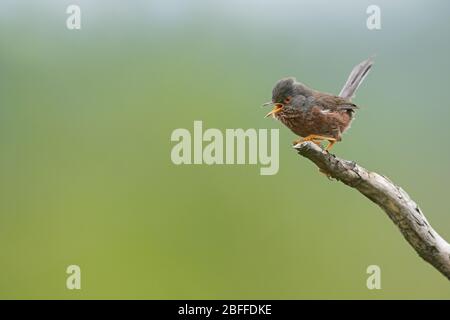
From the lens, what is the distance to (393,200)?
2924 mm

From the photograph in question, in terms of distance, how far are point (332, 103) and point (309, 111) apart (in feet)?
0.66

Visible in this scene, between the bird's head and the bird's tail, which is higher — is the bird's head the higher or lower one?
the lower one

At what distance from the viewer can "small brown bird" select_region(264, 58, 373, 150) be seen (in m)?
3.21

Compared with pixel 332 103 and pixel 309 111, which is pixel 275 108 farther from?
pixel 332 103

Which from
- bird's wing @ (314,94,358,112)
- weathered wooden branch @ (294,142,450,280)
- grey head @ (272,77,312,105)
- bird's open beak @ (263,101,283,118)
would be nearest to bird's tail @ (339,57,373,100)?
bird's wing @ (314,94,358,112)

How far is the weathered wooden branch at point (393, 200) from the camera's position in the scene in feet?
9.47

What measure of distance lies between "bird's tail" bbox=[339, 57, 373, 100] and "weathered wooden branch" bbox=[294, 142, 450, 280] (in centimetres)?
82

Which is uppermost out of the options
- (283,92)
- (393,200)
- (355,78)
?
(355,78)

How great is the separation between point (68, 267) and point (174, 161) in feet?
4.25

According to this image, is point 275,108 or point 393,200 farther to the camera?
point 275,108

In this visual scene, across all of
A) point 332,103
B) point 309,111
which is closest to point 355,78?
point 332,103

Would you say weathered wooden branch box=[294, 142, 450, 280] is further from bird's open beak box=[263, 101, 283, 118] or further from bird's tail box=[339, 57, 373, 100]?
bird's tail box=[339, 57, 373, 100]

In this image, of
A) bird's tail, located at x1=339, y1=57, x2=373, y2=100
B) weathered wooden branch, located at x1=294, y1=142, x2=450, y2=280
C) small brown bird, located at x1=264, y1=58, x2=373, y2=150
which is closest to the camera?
weathered wooden branch, located at x1=294, y1=142, x2=450, y2=280

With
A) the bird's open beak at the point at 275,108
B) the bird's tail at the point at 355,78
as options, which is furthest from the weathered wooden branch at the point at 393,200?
the bird's tail at the point at 355,78
